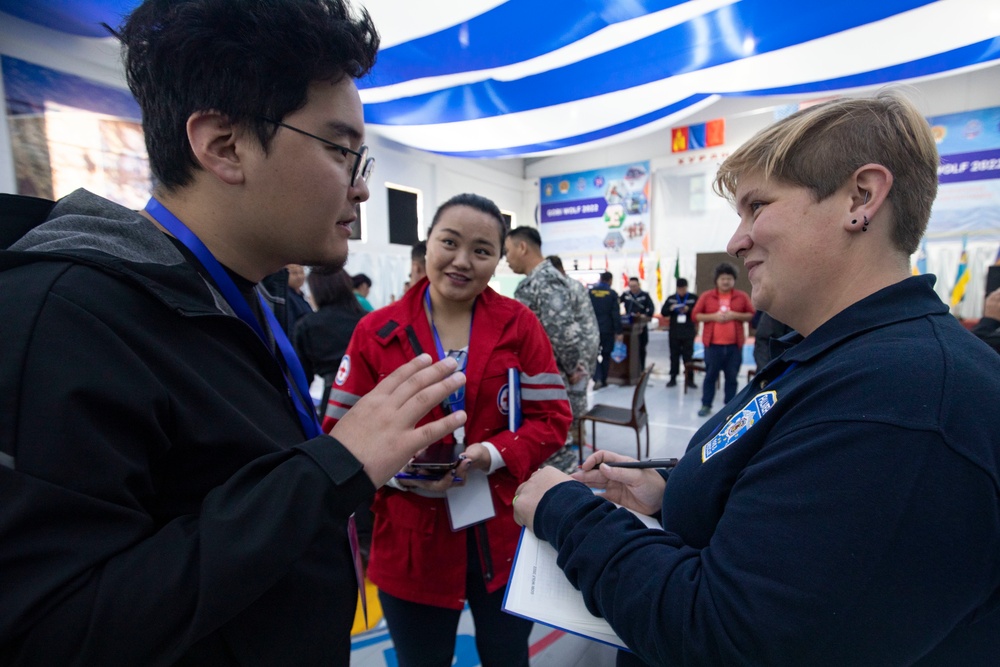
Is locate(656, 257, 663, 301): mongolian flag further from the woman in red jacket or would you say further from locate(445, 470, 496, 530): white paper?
locate(445, 470, 496, 530): white paper

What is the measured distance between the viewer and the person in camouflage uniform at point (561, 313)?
Answer: 330 centimetres

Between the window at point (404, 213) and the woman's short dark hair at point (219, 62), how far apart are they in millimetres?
8553

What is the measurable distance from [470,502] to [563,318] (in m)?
2.13

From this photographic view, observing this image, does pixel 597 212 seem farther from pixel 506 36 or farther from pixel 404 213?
pixel 506 36

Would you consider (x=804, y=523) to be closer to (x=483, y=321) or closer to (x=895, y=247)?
(x=895, y=247)

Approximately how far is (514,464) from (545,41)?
12.7 ft

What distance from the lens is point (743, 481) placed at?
661 mm

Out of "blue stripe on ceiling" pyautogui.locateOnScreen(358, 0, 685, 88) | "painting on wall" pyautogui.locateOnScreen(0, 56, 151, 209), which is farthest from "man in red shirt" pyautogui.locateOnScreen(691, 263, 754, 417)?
"painting on wall" pyautogui.locateOnScreen(0, 56, 151, 209)

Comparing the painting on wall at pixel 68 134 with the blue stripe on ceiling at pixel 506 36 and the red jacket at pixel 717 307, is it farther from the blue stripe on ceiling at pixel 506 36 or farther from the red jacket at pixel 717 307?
the red jacket at pixel 717 307

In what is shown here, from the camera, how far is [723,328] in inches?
203

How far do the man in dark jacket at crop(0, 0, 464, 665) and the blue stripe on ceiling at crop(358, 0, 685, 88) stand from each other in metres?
2.77

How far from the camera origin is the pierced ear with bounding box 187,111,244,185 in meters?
0.74

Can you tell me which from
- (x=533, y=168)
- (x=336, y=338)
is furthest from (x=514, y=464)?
(x=533, y=168)

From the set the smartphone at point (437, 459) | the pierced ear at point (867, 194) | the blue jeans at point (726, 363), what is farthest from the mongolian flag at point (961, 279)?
the smartphone at point (437, 459)
